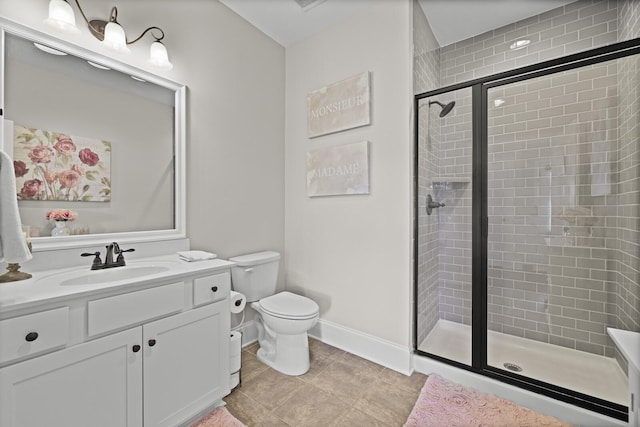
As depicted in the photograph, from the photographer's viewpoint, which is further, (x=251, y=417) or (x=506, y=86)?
(x=506, y=86)

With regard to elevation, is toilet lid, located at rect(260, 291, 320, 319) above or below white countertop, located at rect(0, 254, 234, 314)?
below

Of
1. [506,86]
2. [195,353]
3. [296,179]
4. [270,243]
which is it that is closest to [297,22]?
[296,179]

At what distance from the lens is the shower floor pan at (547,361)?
1.50 meters

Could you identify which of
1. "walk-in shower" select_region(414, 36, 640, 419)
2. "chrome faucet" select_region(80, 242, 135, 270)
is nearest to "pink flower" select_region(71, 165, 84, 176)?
"chrome faucet" select_region(80, 242, 135, 270)

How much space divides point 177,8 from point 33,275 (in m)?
1.77

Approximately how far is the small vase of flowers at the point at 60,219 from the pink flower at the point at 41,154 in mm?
246

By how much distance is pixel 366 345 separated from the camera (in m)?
2.09

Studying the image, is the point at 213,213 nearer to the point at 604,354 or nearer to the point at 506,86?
the point at 506,86

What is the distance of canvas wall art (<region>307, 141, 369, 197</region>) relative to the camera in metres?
2.10

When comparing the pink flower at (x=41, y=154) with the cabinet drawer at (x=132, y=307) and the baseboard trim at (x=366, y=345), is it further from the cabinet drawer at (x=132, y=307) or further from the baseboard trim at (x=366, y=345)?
the baseboard trim at (x=366, y=345)

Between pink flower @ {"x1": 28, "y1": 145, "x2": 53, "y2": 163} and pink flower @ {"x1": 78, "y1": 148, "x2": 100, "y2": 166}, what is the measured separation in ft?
0.39

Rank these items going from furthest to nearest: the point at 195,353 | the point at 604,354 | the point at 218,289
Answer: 1. the point at 604,354
2. the point at 218,289
3. the point at 195,353

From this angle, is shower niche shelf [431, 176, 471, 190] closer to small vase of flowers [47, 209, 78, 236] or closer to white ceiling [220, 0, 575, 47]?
white ceiling [220, 0, 575, 47]

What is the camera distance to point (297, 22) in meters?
2.30
